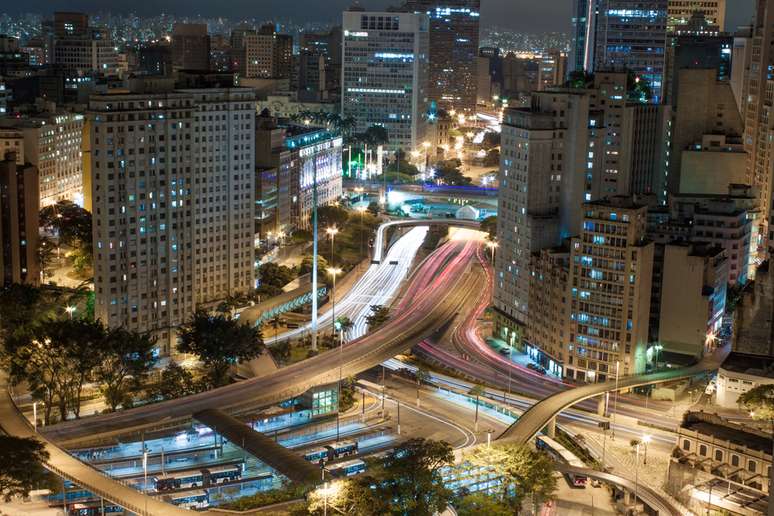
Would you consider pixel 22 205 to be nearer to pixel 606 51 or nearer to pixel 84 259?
pixel 84 259

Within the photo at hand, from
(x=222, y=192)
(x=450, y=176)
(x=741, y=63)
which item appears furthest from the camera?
(x=450, y=176)

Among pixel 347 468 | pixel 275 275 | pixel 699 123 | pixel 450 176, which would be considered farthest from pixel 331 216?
pixel 347 468

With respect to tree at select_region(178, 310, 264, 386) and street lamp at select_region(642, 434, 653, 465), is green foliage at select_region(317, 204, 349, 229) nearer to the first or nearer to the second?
tree at select_region(178, 310, 264, 386)

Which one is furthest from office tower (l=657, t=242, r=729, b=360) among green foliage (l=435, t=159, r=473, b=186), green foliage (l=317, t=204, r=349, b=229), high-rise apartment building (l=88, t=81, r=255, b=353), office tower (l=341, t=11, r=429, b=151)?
office tower (l=341, t=11, r=429, b=151)

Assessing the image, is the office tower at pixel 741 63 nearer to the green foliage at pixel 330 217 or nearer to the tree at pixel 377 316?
the green foliage at pixel 330 217

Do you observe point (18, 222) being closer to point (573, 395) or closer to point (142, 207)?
point (142, 207)

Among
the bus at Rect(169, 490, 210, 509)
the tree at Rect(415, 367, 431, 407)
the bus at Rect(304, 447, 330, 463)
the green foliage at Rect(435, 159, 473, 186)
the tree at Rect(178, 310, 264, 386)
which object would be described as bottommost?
the bus at Rect(169, 490, 210, 509)
